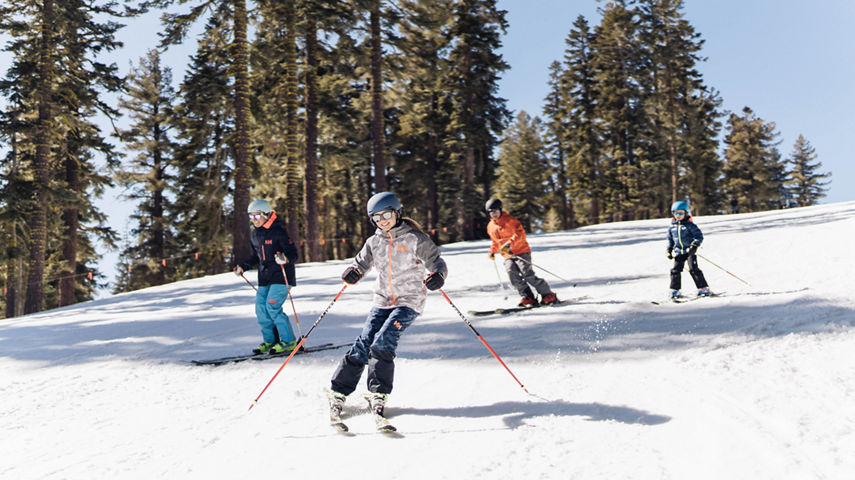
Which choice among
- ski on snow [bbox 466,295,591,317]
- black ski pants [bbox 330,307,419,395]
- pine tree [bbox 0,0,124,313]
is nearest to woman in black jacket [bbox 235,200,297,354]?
black ski pants [bbox 330,307,419,395]

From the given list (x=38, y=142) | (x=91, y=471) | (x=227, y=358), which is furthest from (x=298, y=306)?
(x=38, y=142)

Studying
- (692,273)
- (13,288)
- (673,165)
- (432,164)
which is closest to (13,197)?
(13,288)

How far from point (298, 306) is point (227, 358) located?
11.9 ft

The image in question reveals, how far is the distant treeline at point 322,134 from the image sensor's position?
60.1ft

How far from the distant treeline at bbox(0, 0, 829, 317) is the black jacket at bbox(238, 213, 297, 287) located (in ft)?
36.6

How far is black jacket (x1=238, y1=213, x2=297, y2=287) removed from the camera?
6.45 meters

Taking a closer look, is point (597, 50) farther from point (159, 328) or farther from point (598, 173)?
point (159, 328)

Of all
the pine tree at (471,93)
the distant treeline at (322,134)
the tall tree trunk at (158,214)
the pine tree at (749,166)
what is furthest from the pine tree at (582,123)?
the tall tree trunk at (158,214)

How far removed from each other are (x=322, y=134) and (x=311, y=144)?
264cm

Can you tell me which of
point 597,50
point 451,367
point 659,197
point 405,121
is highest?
point 597,50

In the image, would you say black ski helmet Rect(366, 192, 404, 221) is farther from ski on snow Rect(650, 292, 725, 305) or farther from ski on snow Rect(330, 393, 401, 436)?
ski on snow Rect(650, 292, 725, 305)

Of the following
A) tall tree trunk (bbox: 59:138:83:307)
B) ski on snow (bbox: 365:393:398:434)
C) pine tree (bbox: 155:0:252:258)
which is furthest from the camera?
tall tree trunk (bbox: 59:138:83:307)

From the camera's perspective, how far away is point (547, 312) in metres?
8.30

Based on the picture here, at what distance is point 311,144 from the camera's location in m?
19.6
